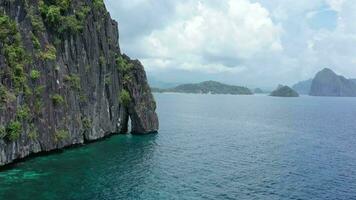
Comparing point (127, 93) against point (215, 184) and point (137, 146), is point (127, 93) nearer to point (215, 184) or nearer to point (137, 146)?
point (137, 146)

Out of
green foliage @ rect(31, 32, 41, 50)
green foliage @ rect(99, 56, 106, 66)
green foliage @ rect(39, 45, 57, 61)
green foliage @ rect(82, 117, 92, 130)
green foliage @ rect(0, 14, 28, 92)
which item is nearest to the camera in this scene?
green foliage @ rect(0, 14, 28, 92)

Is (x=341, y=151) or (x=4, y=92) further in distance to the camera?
(x=341, y=151)

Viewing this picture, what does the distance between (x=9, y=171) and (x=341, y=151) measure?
62888mm

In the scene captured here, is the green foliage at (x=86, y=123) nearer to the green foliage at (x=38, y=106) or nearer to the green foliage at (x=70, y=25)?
the green foliage at (x=38, y=106)

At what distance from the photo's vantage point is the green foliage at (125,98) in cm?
9619

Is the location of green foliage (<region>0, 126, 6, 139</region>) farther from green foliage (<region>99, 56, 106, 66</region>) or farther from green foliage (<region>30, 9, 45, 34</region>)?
green foliage (<region>99, 56, 106, 66</region>)

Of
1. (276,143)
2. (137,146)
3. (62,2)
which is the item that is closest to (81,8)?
(62,2)

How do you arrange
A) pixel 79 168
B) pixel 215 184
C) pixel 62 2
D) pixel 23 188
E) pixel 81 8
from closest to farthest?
pixel 23 188, pixel 215 184, pixel 79 168, pixel 62 2, pixel 81 8

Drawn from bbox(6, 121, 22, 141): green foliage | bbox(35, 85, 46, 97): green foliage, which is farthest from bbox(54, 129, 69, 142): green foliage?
bbox(6, 121, 22, 141): green foliage

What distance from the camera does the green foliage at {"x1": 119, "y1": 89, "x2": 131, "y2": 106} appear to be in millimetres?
96188

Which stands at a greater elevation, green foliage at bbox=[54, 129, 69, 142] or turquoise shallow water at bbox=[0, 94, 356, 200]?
green foliage at bbox=[54, 129, 69, 142]

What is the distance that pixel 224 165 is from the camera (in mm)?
66688

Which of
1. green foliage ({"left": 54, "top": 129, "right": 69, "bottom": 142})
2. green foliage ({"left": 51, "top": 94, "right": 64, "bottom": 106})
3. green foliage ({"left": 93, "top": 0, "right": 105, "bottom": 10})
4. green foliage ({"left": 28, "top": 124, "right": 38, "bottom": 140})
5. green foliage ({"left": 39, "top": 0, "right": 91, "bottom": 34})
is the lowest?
green foliage ({"left": 54, "top": 129, "right": 69, "bottom": 142})

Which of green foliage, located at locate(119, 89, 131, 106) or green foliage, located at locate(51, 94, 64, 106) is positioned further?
green foliage, located at locate(119, 89, 131, 106)
